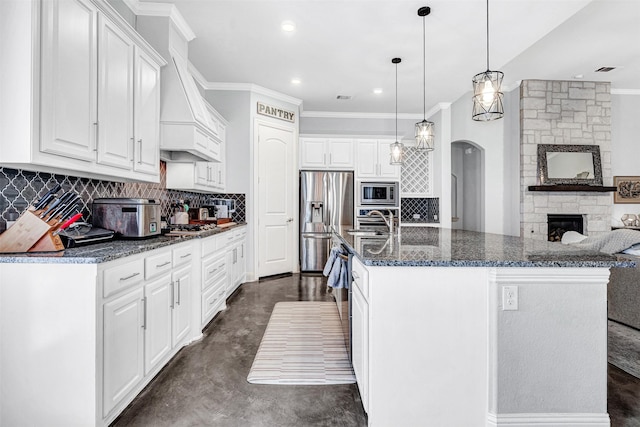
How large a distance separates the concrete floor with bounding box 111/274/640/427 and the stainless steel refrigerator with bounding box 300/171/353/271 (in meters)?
2.80

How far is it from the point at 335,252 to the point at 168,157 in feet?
7.00

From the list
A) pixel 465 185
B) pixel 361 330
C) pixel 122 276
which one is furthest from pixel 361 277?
pixel 465 185

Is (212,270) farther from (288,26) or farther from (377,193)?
(377,193)

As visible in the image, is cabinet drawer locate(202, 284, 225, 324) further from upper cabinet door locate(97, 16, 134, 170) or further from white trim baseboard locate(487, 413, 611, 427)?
white trim baseboard locate(487, 413, 611, 427)

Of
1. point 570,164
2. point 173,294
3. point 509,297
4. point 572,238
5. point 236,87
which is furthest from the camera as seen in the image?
point 570,164

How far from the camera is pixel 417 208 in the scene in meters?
6.21

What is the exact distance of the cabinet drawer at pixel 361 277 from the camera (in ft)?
5.41

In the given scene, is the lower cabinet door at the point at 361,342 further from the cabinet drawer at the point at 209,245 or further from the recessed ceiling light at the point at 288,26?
the recessed ceiling light at the point at 288,26

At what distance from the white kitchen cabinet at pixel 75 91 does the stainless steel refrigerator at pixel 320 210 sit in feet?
10.3

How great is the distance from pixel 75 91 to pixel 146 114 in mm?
778

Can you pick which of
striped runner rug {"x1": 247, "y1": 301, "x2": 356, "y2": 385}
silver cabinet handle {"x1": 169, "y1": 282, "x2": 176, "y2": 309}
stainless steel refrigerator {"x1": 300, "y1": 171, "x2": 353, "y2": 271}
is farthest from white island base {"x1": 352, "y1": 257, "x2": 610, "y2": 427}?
stainless steel refrigerator {"x1": 300, "y1": 171, "x2": 353, "y2": 271}

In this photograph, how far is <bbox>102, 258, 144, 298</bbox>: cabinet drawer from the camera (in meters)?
1.61

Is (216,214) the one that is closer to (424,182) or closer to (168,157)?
(168,157)

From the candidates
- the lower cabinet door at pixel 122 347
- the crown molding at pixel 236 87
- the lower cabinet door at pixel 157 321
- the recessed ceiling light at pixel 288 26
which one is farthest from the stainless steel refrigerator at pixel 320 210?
the lower cabinet door at pixel 122 347
